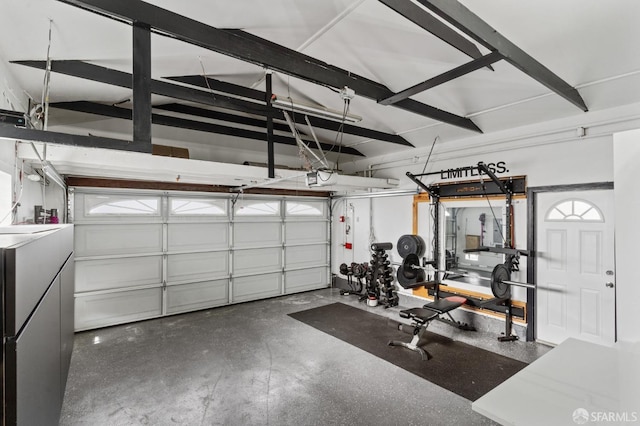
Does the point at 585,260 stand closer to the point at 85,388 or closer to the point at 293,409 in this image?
the point at 293,409

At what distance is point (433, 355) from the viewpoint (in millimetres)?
4012

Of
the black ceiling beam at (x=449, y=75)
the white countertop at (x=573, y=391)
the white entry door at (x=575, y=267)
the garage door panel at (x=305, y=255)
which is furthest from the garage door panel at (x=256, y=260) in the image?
the white countertop at (x=573, y=391)

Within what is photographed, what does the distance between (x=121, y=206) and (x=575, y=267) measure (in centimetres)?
707

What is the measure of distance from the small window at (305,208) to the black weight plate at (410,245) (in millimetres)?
2399

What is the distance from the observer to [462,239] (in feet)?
18.1

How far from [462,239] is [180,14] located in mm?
5254

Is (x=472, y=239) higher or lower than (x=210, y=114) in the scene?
lower

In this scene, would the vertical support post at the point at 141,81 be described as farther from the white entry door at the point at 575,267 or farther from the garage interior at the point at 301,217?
the white entry door at the point at 575,267

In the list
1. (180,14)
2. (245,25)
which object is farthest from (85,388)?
(245,25)

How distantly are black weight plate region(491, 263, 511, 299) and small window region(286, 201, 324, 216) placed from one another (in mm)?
4352

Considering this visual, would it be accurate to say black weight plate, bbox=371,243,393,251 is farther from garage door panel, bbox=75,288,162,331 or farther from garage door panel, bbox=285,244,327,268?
garage door panel, bbox=75,288,162,331

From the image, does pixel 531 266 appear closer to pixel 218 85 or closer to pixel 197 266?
pixel 218 85

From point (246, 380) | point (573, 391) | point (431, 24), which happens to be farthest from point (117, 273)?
point (573, 391)

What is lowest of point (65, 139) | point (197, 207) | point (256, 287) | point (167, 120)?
point (256, 287)
